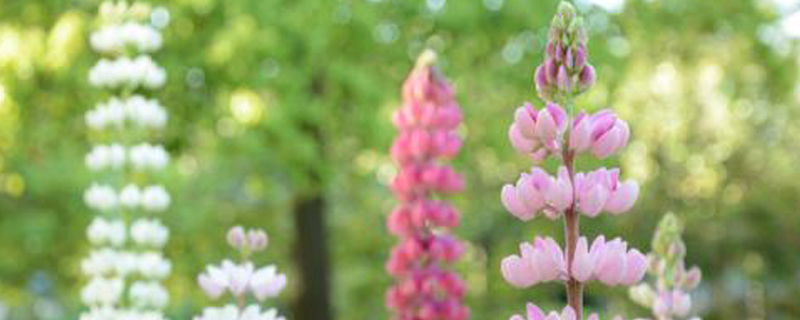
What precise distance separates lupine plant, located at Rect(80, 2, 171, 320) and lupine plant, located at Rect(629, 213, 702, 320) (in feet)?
5.26

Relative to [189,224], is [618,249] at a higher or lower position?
lower

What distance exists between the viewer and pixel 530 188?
1.80 metres

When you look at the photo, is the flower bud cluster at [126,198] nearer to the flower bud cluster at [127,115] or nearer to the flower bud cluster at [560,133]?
the flower bud cluster at [127,115]

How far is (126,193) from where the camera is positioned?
4086 mm

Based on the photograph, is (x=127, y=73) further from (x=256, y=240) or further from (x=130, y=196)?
(x=256, y=240)

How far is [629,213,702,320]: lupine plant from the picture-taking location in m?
2.75

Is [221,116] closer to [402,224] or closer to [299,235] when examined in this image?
[299,235]

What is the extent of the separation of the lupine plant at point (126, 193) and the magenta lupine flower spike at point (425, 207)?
3.31 ft

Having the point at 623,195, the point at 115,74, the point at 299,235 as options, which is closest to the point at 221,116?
the point at 299,235

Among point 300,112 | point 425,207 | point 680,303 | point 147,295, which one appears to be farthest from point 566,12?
point 300,112

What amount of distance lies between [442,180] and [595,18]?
8.85 m

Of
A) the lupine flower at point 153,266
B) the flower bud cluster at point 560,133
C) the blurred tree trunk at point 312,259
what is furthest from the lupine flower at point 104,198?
the blurred tree trunk at point 312,259

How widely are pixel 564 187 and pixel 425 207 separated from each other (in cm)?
136

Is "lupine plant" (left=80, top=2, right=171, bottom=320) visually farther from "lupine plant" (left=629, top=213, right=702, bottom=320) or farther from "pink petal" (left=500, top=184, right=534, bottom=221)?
"pink petal" (left=500, top=184, right=534, bottom=221)
